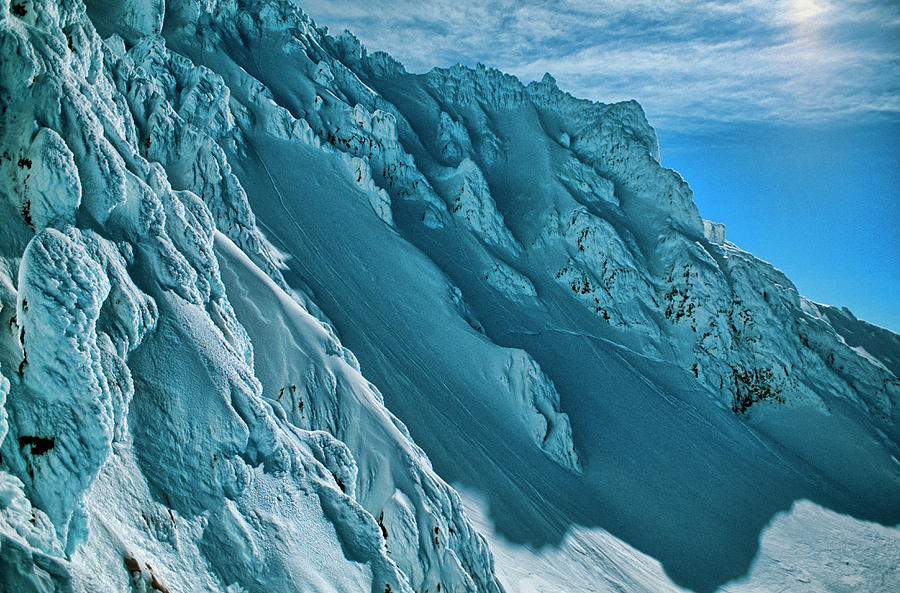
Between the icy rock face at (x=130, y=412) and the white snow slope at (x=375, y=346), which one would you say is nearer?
→ the icy rock face at (x=130, y=412)

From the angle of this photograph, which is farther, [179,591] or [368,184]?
[368,184]

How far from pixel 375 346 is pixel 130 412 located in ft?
62.3

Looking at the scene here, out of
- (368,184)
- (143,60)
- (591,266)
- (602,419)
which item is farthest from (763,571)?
(143,60)

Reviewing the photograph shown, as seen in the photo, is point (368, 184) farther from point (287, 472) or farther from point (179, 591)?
point (179, 591)

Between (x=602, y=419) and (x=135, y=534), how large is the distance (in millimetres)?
30267

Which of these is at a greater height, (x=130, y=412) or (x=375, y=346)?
(x=375, y=346)

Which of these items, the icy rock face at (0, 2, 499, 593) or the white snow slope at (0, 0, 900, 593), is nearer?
the icy rock face at (0, 2, 499, 593)

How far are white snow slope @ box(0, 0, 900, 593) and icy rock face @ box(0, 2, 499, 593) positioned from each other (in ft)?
0.16

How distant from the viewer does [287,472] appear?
34.6 feet

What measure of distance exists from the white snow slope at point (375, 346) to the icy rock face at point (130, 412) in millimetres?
50

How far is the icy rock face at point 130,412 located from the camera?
6.61 m

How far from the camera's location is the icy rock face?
6605mm

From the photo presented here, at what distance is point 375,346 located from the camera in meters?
27.5

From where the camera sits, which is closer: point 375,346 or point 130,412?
point 130,412
